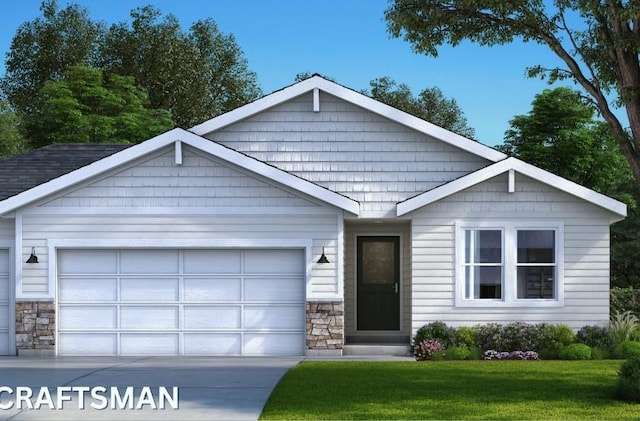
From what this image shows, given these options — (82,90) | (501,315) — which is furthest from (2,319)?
(82,90)

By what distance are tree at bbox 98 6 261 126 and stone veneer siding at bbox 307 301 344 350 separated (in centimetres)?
3058

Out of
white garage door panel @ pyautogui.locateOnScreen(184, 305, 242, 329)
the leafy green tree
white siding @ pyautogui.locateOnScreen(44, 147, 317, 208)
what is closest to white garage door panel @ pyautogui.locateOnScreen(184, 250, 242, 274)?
white garage door panel @ pyautogui.locateOnScreen(184, 305, 242, 329)

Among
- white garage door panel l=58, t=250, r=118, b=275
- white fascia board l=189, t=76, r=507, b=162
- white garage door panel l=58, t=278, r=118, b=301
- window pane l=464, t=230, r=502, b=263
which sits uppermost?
white fascia board l=189, t=76, r=507, b=162

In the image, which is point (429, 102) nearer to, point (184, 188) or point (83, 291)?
point (184, 188)

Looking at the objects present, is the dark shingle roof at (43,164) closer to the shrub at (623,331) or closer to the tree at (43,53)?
the shrub at (623,331)

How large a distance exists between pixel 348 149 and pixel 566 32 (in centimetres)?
614

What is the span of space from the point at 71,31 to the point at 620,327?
128ft

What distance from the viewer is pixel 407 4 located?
15547 millimetres

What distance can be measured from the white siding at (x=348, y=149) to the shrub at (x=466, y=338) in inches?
119

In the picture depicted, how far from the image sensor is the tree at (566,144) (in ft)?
135

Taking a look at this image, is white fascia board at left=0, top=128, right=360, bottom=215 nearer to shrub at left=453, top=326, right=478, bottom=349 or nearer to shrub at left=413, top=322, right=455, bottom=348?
shrub at left=413, top=322, right=455, bottom=348

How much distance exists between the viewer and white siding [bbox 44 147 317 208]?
61.4 feet

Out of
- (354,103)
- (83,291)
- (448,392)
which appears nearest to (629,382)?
(448,392)

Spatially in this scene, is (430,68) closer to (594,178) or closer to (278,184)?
(594,178)
